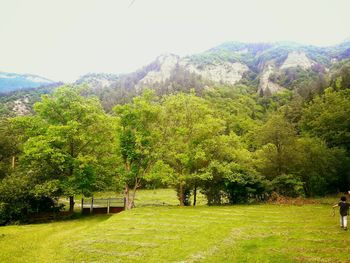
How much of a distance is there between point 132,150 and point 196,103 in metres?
9.65

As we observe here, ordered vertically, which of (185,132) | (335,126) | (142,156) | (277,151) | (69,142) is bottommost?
(142,156)

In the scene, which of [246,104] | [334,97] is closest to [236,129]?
[334,97]

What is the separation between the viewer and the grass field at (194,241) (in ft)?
47.7

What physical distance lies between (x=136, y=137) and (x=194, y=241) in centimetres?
1818

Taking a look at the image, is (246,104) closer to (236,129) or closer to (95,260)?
(236,129)

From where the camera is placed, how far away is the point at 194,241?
1775 centimetres

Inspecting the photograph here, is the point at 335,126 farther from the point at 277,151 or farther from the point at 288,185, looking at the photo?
the point at 288,185

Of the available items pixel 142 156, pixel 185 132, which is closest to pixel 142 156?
pixel 142 156

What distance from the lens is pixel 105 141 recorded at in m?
36.8

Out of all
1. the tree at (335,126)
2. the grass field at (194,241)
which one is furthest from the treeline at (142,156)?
the tree at (335,126)

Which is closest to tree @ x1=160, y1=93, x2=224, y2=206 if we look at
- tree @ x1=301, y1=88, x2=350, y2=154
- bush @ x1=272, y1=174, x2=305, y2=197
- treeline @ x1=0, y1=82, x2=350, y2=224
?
treeline @ x1=0, y1=82, x2=350, y2=224

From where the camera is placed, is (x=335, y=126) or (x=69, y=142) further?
(x=335, y=126)

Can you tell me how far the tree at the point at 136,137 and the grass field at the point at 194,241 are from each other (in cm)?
929

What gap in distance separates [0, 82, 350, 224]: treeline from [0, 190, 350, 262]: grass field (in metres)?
7.48
